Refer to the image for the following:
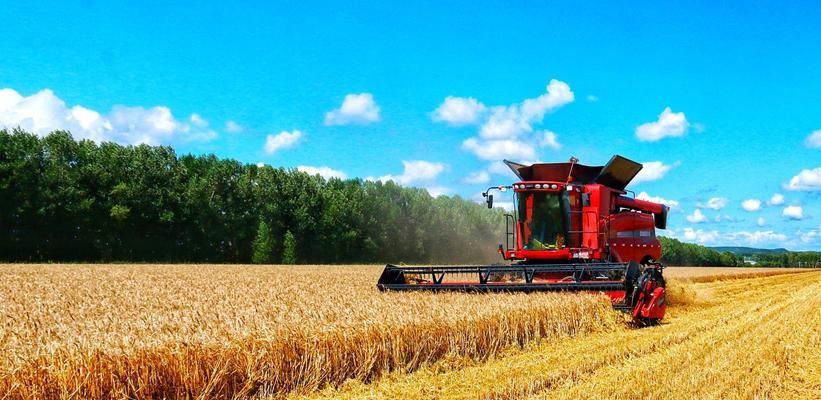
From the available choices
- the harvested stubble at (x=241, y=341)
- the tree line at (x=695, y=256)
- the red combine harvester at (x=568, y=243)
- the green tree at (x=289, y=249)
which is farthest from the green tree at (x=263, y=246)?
the tree line at (x=695, y=256)

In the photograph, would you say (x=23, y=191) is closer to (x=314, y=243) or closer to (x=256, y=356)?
(x=314, y=243)

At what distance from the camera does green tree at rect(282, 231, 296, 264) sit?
154ft

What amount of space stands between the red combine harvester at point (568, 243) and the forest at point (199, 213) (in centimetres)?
1604

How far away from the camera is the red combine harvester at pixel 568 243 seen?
10102 mm

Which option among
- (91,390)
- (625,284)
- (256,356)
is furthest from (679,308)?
A: (91,390)

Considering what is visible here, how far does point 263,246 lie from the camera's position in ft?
152

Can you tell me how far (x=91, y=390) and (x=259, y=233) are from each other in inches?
1709

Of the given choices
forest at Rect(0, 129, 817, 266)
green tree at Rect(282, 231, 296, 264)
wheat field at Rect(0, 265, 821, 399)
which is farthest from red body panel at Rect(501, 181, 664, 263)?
green tree at Rect(282, 231, 296, 264)

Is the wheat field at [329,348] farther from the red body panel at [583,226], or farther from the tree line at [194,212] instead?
the tree line at [194,212]

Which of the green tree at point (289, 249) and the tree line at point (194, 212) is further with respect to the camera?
the green tree at point (289, 249)

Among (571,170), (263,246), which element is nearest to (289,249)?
(263,246)

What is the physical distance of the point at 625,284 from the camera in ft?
32.0

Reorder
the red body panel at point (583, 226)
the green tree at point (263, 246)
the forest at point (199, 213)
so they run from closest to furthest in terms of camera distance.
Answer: the red body panel at point (583, 226) < the forest at point (199, 213) < the green tree at point (263, 246)

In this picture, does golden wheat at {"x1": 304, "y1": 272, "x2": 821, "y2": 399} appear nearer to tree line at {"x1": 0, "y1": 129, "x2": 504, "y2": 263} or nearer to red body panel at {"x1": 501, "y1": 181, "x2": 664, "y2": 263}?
red body panel at {"x1": 501, "y1": 181, "x2": 664, "y2": 263}
